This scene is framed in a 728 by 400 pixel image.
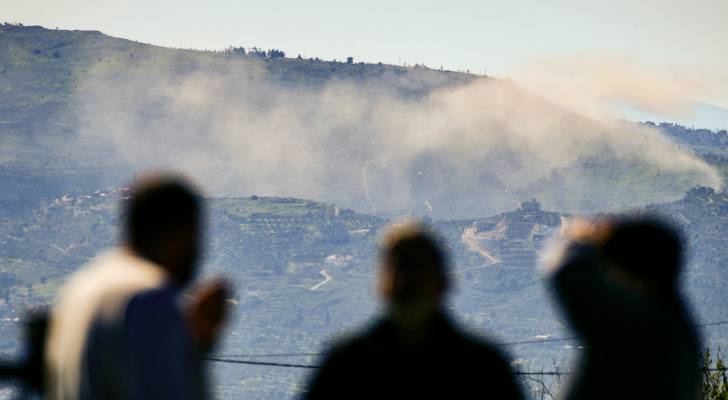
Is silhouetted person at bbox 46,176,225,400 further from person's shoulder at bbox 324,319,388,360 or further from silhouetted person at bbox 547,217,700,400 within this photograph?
silhouetted person at bbox 547,217,700,400

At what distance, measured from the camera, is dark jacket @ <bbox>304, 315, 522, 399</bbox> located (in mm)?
6941

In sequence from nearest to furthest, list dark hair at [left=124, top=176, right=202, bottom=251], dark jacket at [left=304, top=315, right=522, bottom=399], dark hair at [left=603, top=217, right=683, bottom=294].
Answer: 1. dark hair at [left=124, top=176, right=202, bottom=251]
2. dark jacket at [left=304, top=315, right=522, bottom=399]
3. dark hair at [left=603, top=217, right=683, bottom=294]

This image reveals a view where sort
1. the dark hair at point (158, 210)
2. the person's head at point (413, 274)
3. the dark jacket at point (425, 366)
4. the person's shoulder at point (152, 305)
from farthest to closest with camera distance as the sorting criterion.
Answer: the dark jacket at point (425, 366) → the person's head at point (413, 274) → the dark hair at point (158, 210) → the person's shoulder at point (152, 305)

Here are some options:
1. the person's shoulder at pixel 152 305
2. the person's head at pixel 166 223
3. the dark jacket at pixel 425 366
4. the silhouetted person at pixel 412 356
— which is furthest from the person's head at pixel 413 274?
the person's shoulder at pixel 152 305

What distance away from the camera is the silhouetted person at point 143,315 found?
624cm

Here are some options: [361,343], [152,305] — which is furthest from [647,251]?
[152,305]

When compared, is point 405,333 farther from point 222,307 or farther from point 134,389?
point 134,389

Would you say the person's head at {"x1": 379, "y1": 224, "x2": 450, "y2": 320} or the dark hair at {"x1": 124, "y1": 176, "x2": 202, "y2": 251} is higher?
the dark hair at {"x1": 124, "y1": 176, "x2": 202, "y2": 251}

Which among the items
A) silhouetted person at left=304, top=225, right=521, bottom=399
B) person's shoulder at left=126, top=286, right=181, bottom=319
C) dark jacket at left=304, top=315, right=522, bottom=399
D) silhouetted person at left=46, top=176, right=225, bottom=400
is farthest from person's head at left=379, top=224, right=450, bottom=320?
person's shoulder at left=126, top=286, right=181, bottom=319

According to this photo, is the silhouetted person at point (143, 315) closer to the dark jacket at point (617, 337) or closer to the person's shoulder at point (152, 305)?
the person's shoulder at point (152, 305)

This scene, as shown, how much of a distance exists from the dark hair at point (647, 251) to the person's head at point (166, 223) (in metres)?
2.17

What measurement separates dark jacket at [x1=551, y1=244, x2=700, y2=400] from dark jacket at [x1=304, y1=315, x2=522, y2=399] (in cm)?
65

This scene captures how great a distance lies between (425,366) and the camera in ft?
22.9

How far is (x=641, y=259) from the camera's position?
7.65 meters
